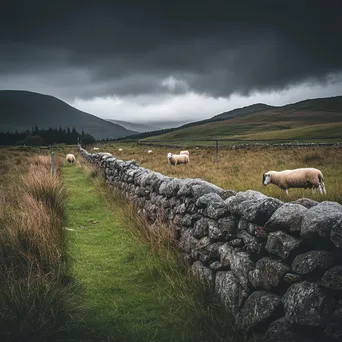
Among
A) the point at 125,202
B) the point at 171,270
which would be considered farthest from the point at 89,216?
the point at 171,270

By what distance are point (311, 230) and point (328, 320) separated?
0.64 metres

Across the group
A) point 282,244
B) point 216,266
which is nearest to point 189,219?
point 216,266

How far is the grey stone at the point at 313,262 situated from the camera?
2.38 metres

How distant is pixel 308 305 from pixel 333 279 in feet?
0.94

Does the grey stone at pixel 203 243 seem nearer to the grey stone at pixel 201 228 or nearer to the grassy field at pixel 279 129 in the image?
the grey stone at pixel 201 228

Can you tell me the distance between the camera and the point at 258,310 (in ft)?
9.50

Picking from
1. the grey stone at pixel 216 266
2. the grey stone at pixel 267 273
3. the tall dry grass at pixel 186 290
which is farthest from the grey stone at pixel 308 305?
the grey stone at pixel 216 266

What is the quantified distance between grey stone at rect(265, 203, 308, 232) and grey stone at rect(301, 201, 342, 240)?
3.7 inches

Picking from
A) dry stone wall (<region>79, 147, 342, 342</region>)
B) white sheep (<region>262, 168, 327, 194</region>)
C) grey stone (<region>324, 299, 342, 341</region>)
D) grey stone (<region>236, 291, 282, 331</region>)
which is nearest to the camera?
grey stone (<region>324, 299, 342, 341</region>)

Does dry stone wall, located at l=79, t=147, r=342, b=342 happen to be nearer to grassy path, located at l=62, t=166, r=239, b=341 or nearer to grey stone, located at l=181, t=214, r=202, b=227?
grey stone, located at l=181, t=214, r=202, b=227

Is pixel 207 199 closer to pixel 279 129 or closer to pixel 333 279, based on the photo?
pixel 333 279

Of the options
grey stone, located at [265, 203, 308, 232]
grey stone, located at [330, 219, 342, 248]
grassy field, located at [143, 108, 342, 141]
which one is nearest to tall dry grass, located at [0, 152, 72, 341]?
grey stone, located at [265, 203, 308, 232]

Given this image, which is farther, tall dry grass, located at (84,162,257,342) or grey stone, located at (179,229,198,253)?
grey stone, located at (179,229,198,253)

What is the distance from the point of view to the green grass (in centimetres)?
327
